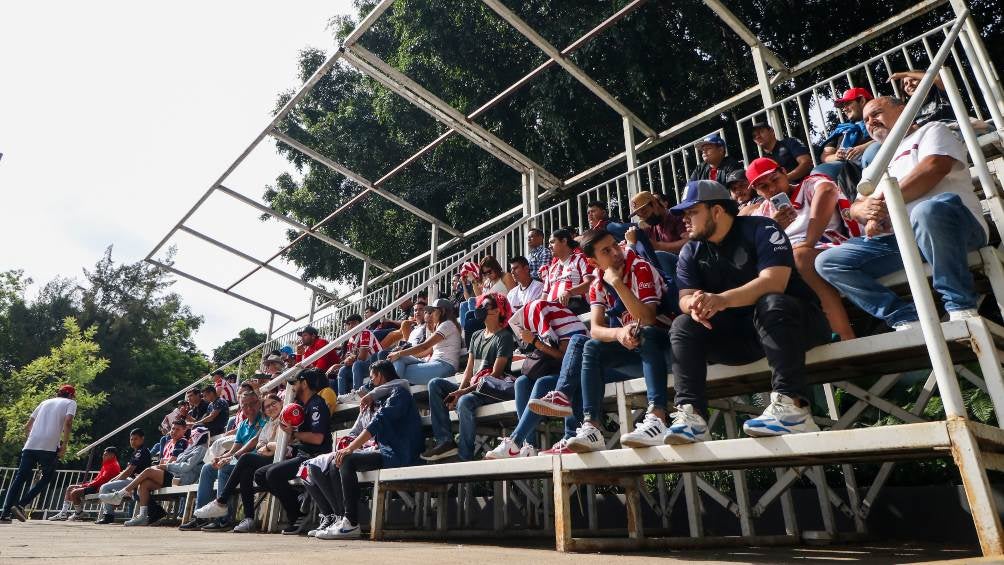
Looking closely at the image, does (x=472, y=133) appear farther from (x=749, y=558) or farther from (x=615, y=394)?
(x=749, y=558)

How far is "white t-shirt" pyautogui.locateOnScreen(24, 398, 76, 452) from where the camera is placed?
339 inches

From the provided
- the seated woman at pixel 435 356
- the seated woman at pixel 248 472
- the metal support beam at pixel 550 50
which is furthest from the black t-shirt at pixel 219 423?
the metal support beam at pixel 550 50

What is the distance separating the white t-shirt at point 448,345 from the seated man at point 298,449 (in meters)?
1.28

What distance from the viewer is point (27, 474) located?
27.4 ft

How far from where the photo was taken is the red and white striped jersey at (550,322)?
4445 mm

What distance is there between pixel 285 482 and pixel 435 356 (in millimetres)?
1901

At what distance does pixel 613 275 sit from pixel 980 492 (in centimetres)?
196

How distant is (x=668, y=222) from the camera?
16.4 feet

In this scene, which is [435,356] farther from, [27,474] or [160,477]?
[27,474]

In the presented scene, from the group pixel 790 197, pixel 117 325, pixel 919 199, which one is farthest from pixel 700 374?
pixel 117 325

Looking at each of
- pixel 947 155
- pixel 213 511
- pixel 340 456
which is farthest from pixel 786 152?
pixel 213 511

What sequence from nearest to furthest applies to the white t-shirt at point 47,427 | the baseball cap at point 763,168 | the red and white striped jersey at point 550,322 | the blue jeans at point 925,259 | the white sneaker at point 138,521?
the blue jeans at point 925,259
the baseball cap at point 763,168
the red and white striped jersey at point 550,322
the white sneaker at point 138,521
the white t-shirt at point 47,427

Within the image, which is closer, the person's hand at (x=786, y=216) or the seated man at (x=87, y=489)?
the person's hand at (x=786, y=216)

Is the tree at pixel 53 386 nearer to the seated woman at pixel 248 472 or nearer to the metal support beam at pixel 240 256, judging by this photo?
the metal support beam at pixel 240 256
